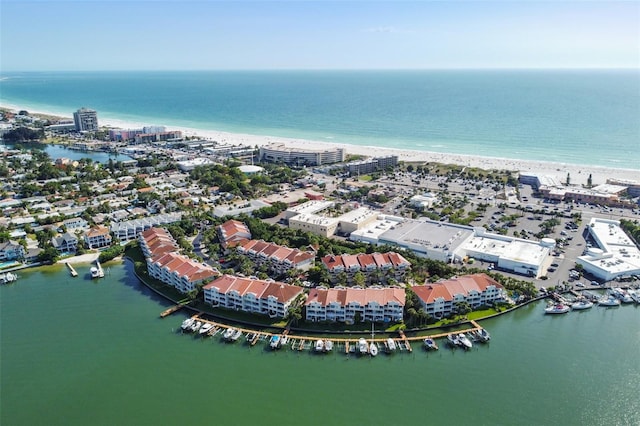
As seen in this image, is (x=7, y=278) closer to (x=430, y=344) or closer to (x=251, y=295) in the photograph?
(x=251, y=295)

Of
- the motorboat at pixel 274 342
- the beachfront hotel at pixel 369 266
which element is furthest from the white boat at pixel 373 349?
the beachfront hotel at pixel 369 266

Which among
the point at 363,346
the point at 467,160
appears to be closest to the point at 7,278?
the point at 363,346

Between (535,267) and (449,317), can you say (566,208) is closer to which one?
(535,267)

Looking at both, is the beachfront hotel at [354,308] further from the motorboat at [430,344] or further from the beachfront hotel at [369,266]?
the beachfront hotel at [369,266]

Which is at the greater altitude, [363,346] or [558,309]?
[558,309]

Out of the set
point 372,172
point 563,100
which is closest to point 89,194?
point 372,172

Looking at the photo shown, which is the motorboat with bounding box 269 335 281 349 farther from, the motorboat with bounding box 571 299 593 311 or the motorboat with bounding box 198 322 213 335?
the motorboat with bounding box 571 299 593 311
